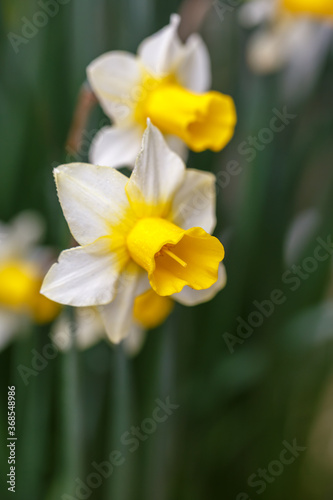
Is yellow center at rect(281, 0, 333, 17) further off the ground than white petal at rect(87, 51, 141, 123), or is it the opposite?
yellow center at rect(281, 0, 333, 17)

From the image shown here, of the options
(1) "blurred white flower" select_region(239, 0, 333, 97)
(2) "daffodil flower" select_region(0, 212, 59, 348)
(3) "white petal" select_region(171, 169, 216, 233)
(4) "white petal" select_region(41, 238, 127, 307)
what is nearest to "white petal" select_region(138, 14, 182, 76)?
(3) "white petal" select_region(171, 169, 216, 233)

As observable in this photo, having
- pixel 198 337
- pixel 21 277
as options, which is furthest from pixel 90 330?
pixel 198 337

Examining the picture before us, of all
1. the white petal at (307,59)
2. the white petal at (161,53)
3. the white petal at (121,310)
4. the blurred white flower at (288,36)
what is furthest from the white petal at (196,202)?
the white petal at (307,59)

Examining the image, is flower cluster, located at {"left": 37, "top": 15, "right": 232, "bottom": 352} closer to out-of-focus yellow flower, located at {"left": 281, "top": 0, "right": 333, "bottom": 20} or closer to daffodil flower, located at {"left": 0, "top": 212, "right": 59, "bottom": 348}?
daffodil flower, located at {"left": 0, "top": 212, "right": 59, "bottom": 348}

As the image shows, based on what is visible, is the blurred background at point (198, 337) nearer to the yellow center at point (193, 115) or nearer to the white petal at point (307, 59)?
the white petal at point (307, 59)

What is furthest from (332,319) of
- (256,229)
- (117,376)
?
(117,376)

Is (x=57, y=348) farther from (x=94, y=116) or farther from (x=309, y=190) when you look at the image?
(x=309, y=190)

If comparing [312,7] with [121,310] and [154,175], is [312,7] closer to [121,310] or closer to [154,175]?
[154,175]
